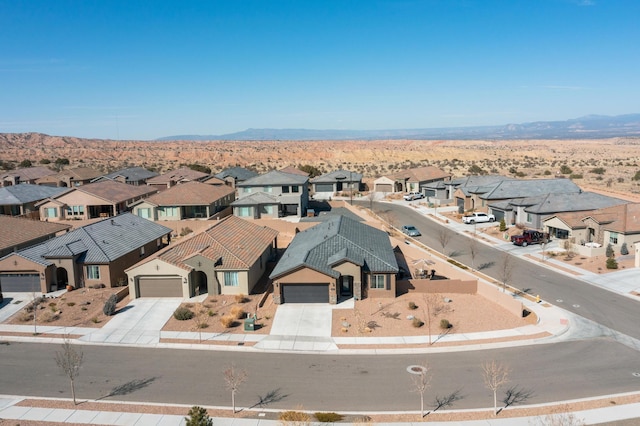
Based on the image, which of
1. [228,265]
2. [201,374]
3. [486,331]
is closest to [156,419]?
[201,374]

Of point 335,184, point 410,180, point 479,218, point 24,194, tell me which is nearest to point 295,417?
point 479,218

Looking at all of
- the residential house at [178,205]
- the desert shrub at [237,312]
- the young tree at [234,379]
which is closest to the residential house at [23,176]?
the residential house at [178,205]

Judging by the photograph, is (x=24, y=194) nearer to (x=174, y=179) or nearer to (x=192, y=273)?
(x=174, y=179)

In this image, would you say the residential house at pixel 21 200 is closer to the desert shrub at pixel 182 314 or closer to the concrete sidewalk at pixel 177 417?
the desert shrub at pixel 182 314

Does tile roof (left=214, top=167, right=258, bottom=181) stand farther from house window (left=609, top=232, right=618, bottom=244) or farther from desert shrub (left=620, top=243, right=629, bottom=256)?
desert shrub (left=620, top=243, right=629, bottom=256)

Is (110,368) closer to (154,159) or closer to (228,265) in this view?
(228,265)
